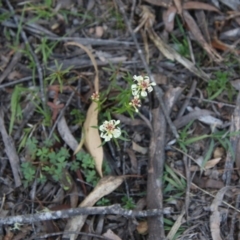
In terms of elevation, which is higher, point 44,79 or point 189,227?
point 44,79

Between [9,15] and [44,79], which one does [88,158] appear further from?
[9,15]

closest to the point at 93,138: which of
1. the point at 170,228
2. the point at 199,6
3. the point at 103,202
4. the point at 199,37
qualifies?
the point at 103,202

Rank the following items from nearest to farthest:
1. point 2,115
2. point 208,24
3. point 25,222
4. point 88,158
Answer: point 25,222
point 88,158
point 2,115
point 208,24

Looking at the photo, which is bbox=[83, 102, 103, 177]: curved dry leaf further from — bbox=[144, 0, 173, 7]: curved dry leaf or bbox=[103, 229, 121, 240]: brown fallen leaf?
bbox=[144, 0, 173, 7]: curved dry leaf

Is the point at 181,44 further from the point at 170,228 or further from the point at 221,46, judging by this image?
the point at 170,228

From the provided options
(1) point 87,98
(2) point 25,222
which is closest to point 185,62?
(1) point 87,98

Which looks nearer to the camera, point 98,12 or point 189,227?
point 189,227

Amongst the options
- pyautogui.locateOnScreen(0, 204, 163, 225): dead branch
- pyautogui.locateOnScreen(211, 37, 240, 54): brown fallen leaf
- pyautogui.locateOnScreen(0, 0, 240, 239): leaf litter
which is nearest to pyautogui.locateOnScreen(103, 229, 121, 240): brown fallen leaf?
pyautogui.locateOnScreen(0, 0, 240, 239): leaf litter
